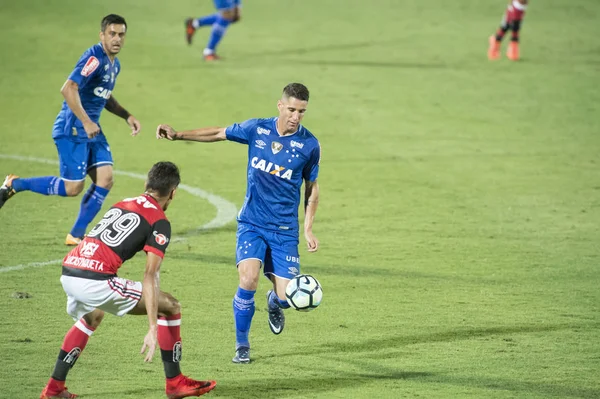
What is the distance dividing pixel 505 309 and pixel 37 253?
15.9ft

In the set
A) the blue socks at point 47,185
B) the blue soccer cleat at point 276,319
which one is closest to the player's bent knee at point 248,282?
the blue soccer cleat at point 276,319

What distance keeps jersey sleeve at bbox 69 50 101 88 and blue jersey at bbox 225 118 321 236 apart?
2.80 m

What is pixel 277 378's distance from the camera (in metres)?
7.90

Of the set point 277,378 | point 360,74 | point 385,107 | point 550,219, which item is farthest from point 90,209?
point 360,74

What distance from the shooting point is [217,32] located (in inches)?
848

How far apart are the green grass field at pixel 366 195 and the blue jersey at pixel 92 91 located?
1.29 m

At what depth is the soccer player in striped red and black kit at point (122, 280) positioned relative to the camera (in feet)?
23.5

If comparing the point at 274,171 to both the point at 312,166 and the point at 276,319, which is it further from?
the point at 276,319

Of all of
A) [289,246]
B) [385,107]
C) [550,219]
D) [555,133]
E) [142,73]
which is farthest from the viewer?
[142,73]

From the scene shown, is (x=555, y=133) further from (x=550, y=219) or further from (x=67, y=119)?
(x=67, y=119)

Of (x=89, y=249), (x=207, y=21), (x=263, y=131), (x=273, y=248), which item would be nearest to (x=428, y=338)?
(x=273, y=248)

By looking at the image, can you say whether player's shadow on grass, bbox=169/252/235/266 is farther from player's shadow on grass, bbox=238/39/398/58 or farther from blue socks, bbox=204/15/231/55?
player's shadow on grass, bbox=238/39/398/58

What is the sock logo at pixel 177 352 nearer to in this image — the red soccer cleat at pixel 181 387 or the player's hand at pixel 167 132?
the red soccer cleat at pixel 181 387

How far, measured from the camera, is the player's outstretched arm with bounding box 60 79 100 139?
10566mm
